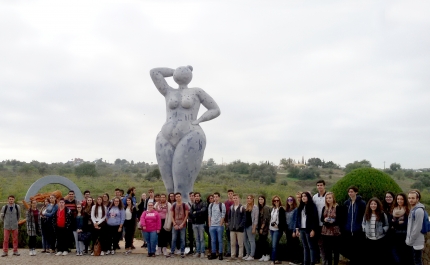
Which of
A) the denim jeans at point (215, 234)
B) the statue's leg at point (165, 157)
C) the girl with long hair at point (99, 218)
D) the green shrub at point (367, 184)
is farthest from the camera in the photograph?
the statue's leg at point (165, 157)

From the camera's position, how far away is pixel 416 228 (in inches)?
276

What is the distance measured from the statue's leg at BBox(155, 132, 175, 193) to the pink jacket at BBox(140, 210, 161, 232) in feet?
5.08

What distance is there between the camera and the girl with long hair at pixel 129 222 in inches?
420

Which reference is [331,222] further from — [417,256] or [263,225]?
[263,225]

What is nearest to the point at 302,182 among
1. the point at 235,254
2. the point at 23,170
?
the point at 23,170

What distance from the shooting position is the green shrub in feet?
29.6

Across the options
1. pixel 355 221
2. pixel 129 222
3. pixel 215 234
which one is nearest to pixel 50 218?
pixel 129 222

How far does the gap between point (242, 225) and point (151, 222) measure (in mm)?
1812

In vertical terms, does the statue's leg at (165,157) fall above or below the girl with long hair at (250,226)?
above

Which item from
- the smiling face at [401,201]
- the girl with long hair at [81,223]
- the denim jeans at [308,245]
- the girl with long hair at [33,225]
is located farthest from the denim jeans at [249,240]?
the girl with long hair at [33,225]

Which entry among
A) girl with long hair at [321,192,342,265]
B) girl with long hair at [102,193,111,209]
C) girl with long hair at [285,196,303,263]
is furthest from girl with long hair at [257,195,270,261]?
girl with long hair at [102,193,111,209]

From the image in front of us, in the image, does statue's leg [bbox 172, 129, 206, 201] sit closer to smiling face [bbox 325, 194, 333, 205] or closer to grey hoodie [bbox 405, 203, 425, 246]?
smiling face [bbox 325, 194, 333, 205]

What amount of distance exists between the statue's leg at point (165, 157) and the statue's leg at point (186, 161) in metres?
0.18

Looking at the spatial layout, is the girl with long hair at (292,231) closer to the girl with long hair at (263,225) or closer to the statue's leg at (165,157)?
the girl with long hair at (263,225)
